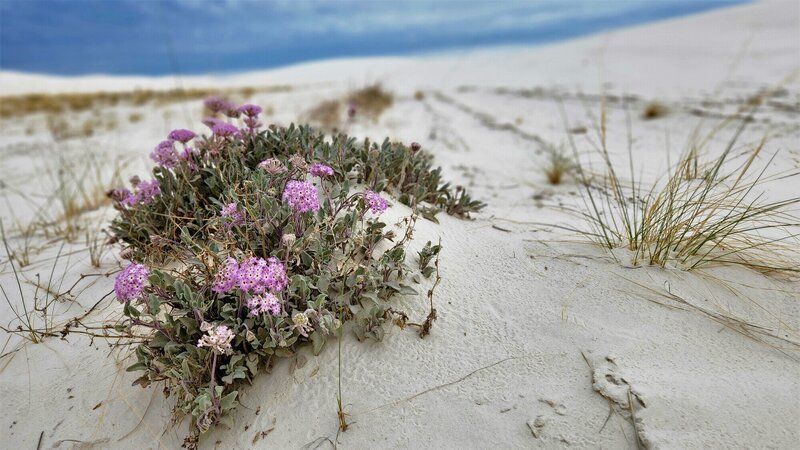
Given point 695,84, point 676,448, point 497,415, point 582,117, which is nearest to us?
point 676,448

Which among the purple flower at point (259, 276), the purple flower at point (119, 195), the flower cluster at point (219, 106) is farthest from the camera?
the flower cluster at point (219, 106)

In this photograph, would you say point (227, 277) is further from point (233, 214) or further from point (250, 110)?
point (250, 110)

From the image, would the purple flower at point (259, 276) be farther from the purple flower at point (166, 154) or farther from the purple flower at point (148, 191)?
the purple flower at point (148, 191)

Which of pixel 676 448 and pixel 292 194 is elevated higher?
pixel 292 194

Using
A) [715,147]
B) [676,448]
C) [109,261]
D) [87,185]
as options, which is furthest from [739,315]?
[87,185]

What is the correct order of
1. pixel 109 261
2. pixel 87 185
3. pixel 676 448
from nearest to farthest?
pixel 676 448 → pixel 109 261 → pixel 87 185

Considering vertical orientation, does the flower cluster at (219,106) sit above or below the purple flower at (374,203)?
above

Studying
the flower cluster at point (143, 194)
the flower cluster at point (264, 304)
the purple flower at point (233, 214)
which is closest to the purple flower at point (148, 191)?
the flower cluster at point (143, 194)

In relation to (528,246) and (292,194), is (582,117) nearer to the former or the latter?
(528,246)
